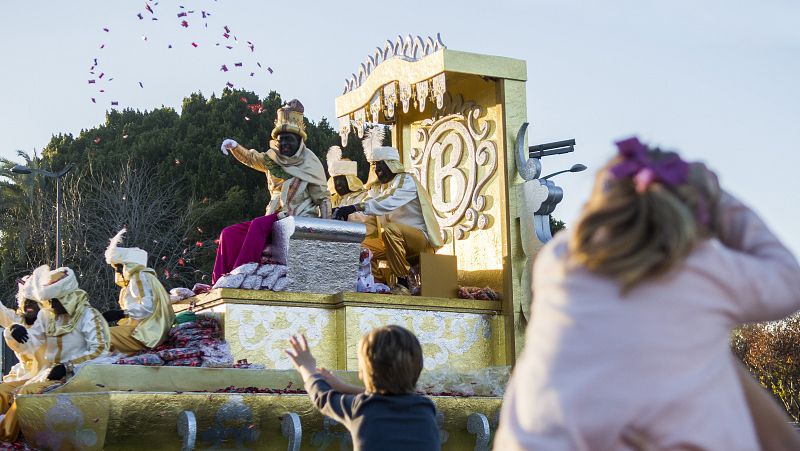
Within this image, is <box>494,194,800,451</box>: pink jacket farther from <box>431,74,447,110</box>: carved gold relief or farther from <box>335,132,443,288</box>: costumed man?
<box>431,74,447,110</box>: carved gold relief

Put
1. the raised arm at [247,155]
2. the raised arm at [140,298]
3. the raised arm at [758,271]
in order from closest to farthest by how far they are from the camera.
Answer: the raised arm at [758,271], the raised arm at [140,298], the raised arm at [247,155]

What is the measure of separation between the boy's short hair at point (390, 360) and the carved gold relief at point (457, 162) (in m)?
8.50

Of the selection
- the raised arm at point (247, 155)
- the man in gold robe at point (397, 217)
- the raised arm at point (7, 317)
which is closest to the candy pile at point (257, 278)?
the man in gold robe at point (397, 217)

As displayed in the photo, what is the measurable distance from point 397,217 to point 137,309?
10.0 ft

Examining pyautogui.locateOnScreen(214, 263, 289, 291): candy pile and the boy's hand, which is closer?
the boy's hand

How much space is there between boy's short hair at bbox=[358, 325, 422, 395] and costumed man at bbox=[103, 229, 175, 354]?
6466 millimetres

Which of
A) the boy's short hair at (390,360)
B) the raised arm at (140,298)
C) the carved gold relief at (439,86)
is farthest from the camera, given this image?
the carved gold relief at (439,86)

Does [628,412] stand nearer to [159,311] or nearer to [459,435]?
[459,435]

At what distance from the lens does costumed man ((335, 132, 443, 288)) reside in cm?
1175

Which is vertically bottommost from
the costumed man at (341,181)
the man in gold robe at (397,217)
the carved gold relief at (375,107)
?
the man in gold robe at (397,217)

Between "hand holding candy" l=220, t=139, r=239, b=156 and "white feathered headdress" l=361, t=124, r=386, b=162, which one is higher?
"white feathered headdress" l=361, t=124, r=386, b=162

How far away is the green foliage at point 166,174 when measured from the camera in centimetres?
2783

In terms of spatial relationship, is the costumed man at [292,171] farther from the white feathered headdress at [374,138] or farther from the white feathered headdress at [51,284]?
the white feathered headdress at [51,284]

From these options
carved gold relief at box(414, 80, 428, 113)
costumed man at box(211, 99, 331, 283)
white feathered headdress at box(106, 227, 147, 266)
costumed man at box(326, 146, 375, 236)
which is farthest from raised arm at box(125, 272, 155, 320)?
carved gold relief at box(414, 80, 428, 113)
